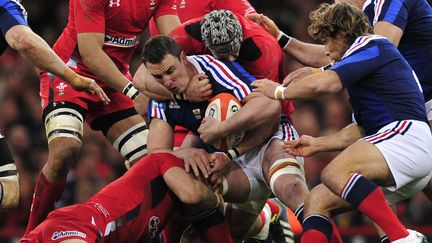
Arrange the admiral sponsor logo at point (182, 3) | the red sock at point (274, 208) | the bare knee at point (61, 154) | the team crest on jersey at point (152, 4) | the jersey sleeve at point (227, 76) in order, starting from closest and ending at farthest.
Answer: the jersey sleeve at point (227, 76) < the bare knee at point (61, 154) < the red sock at point (274, 208) < the team crest on jersey at point (152, 4) < the admiral sponsor logo at point (182, 3)

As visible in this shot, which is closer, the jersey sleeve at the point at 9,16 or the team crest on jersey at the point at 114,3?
the jersey sleeve at the point at 9,16

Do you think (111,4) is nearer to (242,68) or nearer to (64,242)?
(242,68)

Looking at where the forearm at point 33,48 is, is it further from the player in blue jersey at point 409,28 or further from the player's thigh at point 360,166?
the player's thigh at point 360,166

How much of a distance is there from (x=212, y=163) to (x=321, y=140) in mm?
698

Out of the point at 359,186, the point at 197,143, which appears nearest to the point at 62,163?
the point at 197,143

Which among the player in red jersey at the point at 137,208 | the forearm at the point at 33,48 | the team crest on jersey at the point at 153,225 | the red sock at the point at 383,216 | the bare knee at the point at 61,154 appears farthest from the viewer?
the bare knee at the point at 61,154

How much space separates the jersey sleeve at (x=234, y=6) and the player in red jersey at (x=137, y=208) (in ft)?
6.86

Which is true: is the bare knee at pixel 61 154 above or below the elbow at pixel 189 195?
below

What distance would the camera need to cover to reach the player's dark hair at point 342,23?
5742mm

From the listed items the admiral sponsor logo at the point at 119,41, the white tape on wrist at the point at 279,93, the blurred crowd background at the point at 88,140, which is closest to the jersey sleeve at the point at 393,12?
the white tape on wrist at the point at 279,93

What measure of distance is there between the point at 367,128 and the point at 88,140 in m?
6.50

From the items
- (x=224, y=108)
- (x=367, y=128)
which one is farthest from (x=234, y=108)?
(x=367, y=128)

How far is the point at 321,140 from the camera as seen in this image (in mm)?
5930

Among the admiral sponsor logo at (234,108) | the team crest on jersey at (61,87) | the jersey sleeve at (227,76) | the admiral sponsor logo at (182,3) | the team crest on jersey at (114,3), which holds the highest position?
the jersey sleeve at (227,76)
